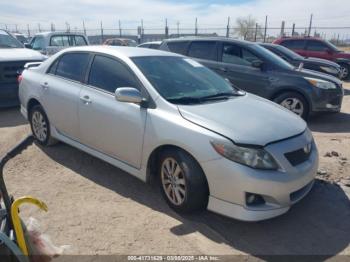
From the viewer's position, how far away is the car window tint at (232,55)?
308 inches

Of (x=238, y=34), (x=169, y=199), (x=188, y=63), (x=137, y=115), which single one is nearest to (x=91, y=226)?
(x=169, y=199)

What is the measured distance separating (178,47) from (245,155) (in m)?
6.24

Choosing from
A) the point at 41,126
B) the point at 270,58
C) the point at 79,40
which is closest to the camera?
the point at 41,126

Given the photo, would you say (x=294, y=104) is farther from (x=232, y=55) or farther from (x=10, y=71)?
(x=10, y=71)

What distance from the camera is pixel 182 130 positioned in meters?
3.30

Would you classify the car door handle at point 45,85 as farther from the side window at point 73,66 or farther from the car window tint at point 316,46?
the car window tint at point 316,46

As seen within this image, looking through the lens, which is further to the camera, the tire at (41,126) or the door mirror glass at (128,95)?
the tire at (41,126)

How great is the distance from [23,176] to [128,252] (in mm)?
2186

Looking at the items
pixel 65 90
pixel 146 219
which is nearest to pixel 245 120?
pixel 146 219

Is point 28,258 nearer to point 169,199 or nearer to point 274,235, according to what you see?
point 169,199

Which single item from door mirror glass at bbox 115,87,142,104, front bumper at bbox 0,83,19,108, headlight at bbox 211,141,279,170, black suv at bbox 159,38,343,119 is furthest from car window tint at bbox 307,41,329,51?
headlight at bbox 211,141,279,170

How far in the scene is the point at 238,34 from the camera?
3350 cm

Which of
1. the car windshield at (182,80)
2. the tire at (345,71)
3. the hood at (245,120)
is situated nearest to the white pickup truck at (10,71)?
the car windshield at (182,80)

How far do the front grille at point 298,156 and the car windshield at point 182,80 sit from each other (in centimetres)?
110
